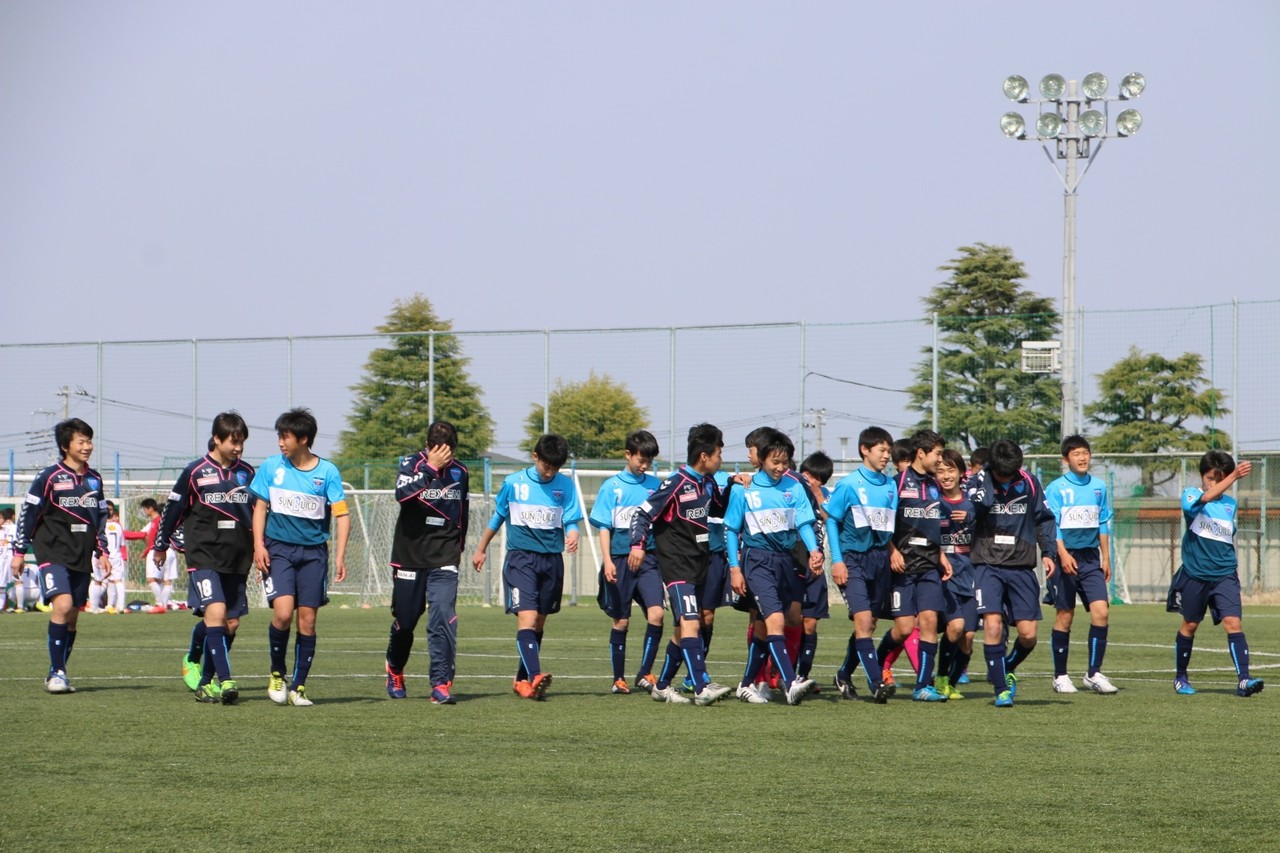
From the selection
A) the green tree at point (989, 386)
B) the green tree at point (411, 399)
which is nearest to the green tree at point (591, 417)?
the green tree at point (411, 399)

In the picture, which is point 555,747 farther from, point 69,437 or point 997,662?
point 69,437

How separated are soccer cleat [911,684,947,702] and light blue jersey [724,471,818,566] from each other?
1.44 meters

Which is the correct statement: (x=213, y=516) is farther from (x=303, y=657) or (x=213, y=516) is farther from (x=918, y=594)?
(x=918, y=594)

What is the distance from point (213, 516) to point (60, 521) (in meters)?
1.55

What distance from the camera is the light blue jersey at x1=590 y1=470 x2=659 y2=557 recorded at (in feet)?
44.0

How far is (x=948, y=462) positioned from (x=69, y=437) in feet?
21.5

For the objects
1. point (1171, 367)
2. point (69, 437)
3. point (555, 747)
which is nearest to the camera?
point (555, 747)

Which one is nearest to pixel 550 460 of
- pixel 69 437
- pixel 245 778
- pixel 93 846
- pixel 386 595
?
pixel 69 437

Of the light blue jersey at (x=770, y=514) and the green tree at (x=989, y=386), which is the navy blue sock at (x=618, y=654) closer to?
the light blue jersey at (x=770, y=514)

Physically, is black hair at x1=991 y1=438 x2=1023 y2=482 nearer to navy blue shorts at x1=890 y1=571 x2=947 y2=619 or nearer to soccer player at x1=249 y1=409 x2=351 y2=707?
navy blue shorts at x1=890 y1=571 x2=947 y2=619

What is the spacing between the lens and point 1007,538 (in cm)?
1198

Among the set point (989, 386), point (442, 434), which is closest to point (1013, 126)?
point (989, 386)

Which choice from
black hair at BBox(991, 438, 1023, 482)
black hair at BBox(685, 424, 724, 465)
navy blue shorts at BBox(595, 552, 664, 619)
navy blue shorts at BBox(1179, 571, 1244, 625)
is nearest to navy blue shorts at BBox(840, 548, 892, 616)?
black hair at BBox(991, 438, 1023, 482)

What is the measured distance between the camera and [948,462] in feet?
39.6
